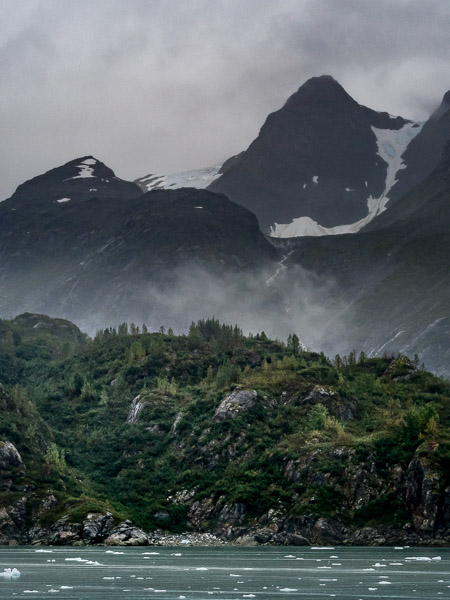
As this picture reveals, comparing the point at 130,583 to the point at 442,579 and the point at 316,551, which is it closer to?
the point at 442,579

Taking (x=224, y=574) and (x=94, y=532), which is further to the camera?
(x=94, y=532)

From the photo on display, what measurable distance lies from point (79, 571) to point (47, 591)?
25260 millimetres

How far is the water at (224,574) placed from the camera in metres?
105

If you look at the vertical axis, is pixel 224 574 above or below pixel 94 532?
below

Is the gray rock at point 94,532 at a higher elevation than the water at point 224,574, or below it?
higher

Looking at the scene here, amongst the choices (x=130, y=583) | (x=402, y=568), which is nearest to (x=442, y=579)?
(x=402, y=568)

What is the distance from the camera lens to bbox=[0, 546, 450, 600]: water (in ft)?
346

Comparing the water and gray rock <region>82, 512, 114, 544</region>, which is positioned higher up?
gray rock <region>82, 512, 114, 544</region>

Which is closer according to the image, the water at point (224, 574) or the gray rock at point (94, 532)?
the water at point (224, 574)

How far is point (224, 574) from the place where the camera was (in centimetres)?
12794

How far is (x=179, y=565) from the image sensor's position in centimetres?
14500

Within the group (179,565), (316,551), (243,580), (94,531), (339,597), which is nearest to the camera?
(339,597)

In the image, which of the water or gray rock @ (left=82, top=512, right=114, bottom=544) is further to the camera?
gray rock @ (left=82, top=512, right=114, bottom=544)

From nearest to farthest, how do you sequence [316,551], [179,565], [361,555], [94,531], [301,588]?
[301,588] → [179,565] → [361,555] → [316,551] → [94,531]
